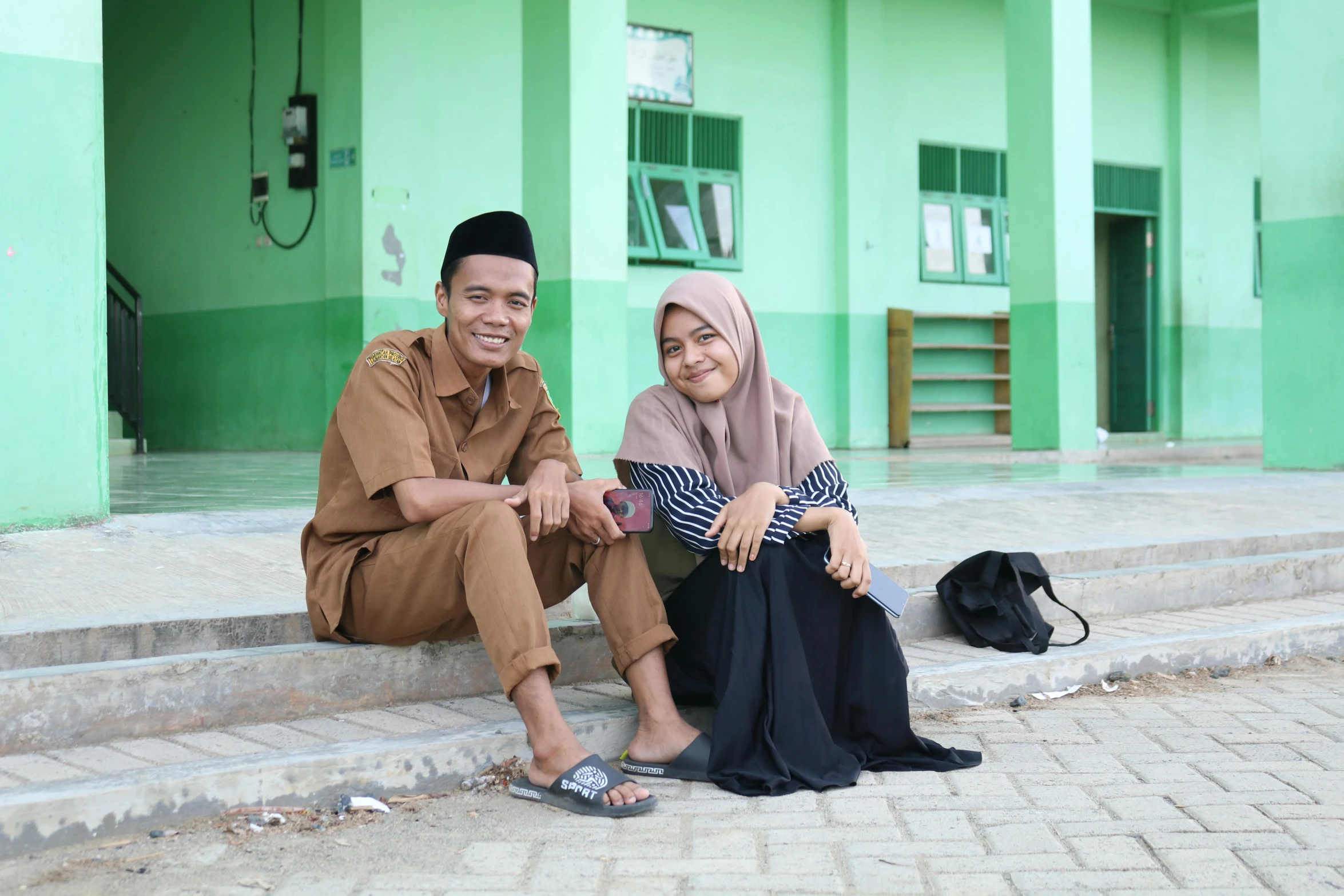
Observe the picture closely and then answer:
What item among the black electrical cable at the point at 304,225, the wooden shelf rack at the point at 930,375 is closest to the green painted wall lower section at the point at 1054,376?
the wooden shelf rack at the point at 930,375

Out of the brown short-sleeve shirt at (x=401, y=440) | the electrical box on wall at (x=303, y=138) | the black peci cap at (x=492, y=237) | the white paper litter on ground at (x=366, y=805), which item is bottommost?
the white paper litter on ground at (x=366, y=805)

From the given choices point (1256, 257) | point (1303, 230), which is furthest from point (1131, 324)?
point (1303, 230)

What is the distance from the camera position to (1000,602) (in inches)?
135

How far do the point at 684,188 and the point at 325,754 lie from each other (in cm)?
879

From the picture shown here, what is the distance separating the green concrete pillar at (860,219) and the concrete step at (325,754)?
27.0 ft

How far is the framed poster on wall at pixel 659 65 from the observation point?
10219mm

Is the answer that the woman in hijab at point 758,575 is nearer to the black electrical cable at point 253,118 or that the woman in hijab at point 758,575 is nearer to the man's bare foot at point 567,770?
the man's bare foot at point 567,770

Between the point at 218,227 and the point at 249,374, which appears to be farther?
the point at 218,227

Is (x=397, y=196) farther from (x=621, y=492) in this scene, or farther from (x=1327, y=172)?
(x=621, y=492)

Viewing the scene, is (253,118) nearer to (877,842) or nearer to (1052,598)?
(1052,598)

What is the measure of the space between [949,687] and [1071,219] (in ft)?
23.1

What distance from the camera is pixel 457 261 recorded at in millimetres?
2664

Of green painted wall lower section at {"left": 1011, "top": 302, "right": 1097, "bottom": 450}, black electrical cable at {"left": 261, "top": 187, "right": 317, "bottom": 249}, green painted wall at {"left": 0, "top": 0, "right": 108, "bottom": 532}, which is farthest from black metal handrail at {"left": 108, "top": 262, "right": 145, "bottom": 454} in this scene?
green painted wall lower section at {"left": 1011, "top": 302, "right": 1097, "bottom": 450}

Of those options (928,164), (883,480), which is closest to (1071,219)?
(928,164)
